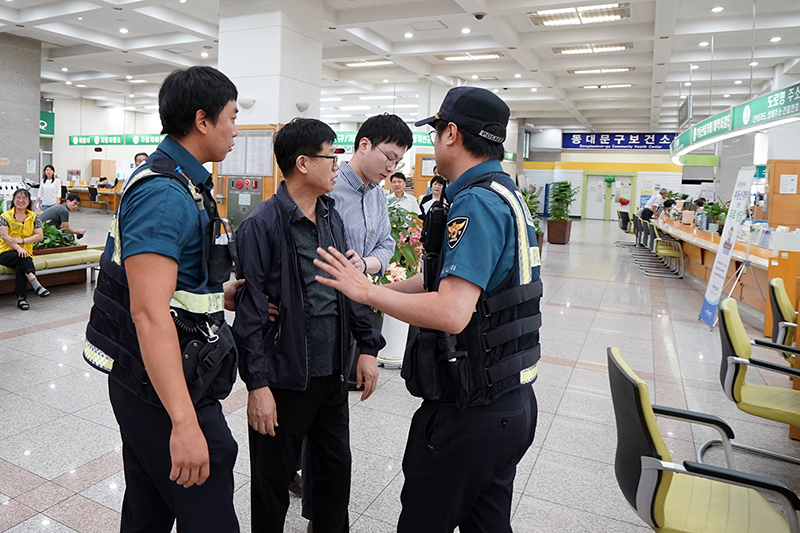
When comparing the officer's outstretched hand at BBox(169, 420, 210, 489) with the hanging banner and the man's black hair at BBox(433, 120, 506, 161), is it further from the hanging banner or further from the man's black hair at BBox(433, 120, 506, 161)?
the hanging banner

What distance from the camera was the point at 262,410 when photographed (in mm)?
1618

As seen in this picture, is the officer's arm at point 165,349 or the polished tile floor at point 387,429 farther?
the polished tile floor at point 387,429

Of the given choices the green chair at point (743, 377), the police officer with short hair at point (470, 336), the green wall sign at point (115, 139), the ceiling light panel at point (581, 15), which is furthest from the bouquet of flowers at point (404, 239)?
the green wall sign at point (115, 139)

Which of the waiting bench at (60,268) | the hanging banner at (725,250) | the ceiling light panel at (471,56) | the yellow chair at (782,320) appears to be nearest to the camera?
the yellow chair at (782,320)

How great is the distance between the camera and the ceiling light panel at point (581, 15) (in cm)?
828

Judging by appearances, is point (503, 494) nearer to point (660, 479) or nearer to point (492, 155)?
point (660, 479)

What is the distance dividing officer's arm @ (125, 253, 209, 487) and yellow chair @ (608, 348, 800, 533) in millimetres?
1199

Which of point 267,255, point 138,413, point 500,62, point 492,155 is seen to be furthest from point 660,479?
point 500,62

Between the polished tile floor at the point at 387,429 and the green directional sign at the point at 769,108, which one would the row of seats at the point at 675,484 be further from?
the green directional sign at the point at 769,108

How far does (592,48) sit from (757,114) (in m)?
5.08

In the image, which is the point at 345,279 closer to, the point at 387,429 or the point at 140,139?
the point at 387,429

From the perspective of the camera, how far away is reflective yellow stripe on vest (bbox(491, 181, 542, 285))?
1386 mm

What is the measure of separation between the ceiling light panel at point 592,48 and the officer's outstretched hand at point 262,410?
1011cm

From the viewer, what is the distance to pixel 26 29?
10336 millimetres
